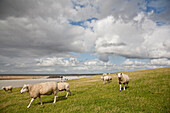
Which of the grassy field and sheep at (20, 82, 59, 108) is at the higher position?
sheep at (20, 82, 59, 108)

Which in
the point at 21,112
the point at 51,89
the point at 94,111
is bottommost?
the point at 21,112

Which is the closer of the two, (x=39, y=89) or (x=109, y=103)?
(x=109, y=103)

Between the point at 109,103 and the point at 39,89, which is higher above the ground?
A: the point at 39,89

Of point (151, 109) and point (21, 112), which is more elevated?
point (151, 109)

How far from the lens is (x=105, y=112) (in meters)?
8.48

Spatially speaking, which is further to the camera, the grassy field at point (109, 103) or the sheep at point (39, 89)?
the sheep at point (39, 89)

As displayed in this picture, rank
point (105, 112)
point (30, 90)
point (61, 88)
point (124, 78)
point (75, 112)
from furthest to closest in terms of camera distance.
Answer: point (124, 78) → point (61, 88) → point (30, 90) → point (75, 112) → point (105, 112)

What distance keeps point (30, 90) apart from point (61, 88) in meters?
4.46

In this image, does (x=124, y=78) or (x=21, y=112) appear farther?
(x=124, y=78)

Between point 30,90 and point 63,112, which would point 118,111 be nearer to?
point 63,112

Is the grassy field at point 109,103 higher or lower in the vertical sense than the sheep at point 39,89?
lower

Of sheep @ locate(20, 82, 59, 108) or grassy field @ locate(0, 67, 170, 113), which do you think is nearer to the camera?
grassy field @ locate(0, 67, 170, 113)

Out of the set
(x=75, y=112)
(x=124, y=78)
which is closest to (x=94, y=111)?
(x=75, y=112)

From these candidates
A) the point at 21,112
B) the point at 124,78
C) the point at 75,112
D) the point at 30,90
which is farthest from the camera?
the point at 124,78
